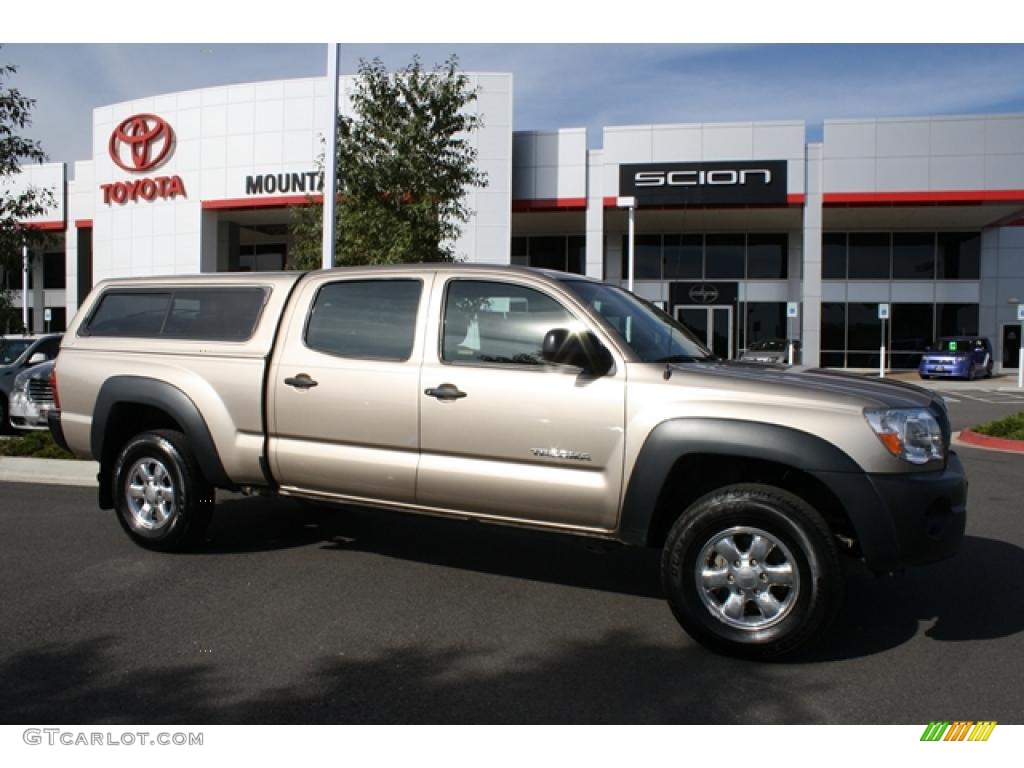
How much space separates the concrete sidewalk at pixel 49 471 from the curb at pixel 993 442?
36.5 ft

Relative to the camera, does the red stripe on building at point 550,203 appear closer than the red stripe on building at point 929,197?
No

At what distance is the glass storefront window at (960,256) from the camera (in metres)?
32.0

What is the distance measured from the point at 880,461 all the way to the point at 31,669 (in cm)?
395

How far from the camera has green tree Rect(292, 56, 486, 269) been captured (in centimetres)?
1325

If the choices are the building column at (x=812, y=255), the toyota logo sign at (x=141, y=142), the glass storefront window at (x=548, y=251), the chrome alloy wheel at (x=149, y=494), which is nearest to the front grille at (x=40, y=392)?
the chrome alloy wheel at (x=149, y=494)

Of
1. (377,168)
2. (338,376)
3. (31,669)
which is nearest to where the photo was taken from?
(31,669)

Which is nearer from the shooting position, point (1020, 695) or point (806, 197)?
point (1020, 695)

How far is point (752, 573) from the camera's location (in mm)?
3908

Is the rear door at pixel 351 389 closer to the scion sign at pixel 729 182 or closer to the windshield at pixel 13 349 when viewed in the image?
the windshield at pixel 13 349

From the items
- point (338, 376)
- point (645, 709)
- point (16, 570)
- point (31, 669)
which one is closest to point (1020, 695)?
point (645, 709)

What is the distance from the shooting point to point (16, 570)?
5.29 m

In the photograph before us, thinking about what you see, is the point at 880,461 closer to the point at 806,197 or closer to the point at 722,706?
the point at 722,706

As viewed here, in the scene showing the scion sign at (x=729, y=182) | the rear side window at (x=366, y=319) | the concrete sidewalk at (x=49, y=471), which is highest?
the scion sign at (x=729, y=182)
